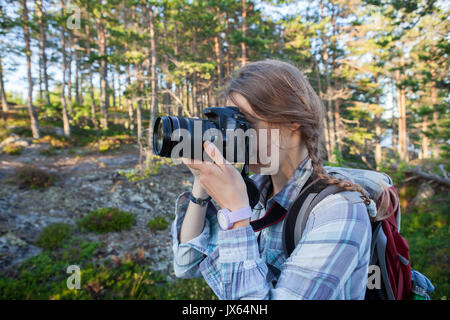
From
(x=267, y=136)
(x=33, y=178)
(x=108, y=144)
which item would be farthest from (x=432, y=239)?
(x=108, y=144)

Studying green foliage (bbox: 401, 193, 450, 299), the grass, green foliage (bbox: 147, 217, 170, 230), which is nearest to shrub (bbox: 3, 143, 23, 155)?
the grass

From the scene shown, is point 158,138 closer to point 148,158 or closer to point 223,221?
point 223,221

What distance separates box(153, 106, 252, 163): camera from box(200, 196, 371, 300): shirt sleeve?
451mm

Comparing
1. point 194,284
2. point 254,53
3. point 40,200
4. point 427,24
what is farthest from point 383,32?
point 40,200

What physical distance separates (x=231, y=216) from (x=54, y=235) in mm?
6827

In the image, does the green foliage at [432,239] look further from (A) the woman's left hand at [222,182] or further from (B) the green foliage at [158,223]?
(B) the green foliage at [158,223]

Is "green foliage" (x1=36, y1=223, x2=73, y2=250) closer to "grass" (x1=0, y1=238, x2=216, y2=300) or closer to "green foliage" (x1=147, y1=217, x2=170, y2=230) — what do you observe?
"grass" (x1=0, y1=238, x2=216, y2=300)

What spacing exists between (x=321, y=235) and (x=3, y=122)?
20681 millimetres

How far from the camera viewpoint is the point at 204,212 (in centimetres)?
151

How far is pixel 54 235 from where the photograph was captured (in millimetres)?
6027

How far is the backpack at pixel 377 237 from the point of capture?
3.46 ft

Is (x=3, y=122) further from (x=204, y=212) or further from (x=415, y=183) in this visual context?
(x=415, y=183)

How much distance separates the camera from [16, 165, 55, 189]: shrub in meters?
8.66

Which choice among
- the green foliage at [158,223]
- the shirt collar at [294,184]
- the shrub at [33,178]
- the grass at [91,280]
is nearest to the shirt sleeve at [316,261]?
the shirt collar at [294,184]
